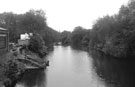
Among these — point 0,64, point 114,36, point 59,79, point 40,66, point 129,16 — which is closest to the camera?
point 0,64

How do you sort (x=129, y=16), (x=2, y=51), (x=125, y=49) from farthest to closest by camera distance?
(x=125, y=49) → (x=129, y=16) → (x=2, y=51)

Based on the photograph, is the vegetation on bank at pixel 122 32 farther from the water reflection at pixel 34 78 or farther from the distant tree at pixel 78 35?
the distant tree at pixel 78 35

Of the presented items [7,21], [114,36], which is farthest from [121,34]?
[7,21]

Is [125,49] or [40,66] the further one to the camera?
[125,49]

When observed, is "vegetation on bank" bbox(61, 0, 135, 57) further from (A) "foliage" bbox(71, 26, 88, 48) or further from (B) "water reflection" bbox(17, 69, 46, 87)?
(A) "foliage" bbox(71, 26, 88, 48)

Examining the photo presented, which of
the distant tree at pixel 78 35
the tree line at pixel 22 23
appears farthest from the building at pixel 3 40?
the distant tree at pixel 78 35

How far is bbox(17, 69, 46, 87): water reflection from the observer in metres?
22.4

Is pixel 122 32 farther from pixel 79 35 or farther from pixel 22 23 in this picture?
pixel 79 35

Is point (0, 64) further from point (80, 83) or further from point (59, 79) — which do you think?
point (80, 83)

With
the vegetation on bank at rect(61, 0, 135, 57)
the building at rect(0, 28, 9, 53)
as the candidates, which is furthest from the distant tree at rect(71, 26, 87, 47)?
the building at rect(0, 28, 9, 53)

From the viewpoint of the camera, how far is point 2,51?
26312 mm

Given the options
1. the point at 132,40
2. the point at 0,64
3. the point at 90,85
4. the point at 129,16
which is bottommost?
the point at 90,85

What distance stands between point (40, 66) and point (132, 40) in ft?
75.6

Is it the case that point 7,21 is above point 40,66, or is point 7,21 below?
above
